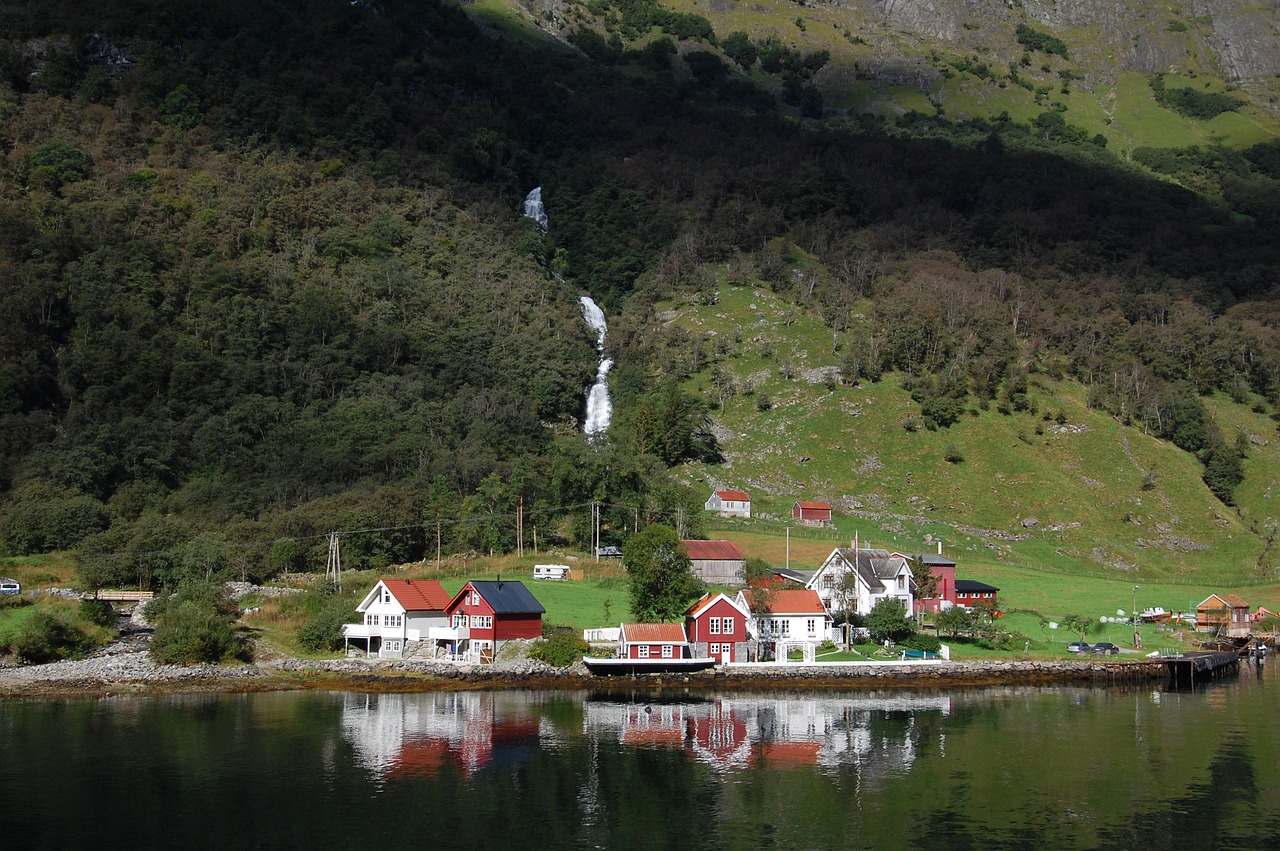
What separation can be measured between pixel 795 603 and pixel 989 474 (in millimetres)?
Answer: 51381

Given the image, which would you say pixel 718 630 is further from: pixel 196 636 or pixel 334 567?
pixel 196 636

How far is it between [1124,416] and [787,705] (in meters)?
88.1

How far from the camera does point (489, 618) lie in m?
69.8

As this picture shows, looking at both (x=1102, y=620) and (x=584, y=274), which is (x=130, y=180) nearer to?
(x=584, y=274)

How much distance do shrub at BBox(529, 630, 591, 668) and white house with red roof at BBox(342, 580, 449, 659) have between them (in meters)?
7.84

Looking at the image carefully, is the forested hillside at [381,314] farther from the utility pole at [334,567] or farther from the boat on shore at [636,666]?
the boat on shore at [636,666]

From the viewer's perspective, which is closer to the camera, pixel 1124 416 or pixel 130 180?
pixel 1124 416

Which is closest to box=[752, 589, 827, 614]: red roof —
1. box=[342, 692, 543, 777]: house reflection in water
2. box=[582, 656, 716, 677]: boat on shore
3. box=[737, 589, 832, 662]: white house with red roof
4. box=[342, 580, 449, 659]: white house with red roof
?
box=[737, 589, 832, 662]: white house with red roof

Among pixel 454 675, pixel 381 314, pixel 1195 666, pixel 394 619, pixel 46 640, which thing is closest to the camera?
pixel 454 675

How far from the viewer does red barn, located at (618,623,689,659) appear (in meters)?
67.4

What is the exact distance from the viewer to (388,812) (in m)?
40.1

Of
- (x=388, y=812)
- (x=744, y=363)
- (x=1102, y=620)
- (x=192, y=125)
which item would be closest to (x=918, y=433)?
(x=744, y=363)

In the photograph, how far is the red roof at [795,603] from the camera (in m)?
73.4

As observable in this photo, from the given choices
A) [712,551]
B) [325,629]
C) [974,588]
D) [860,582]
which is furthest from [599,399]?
[325,629]
